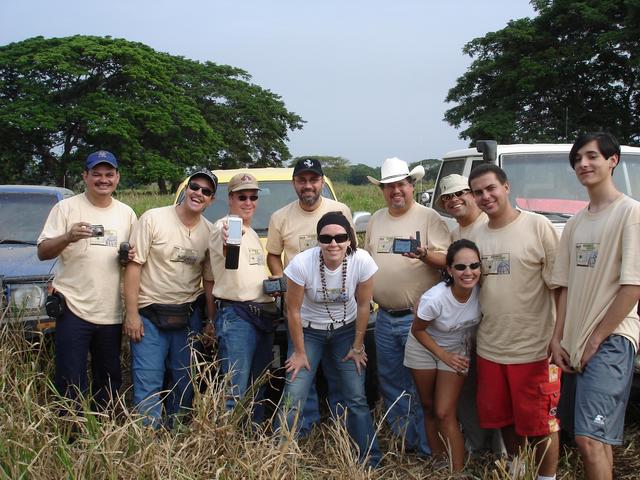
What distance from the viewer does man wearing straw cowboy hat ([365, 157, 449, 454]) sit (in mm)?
3871

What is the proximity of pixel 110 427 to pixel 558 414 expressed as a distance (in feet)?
8.67

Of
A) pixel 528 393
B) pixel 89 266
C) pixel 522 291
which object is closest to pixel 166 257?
pixel 89 266

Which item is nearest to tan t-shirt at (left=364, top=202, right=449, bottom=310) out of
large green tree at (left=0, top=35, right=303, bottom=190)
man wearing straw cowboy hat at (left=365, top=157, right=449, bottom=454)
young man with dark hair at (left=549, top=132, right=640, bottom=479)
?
man wearing straw cowboy hat at (left=365, top=157, right=449, bottom=454)

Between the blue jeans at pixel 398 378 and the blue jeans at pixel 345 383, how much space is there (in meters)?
0.24

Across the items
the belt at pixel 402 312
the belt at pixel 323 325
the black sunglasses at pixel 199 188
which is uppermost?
the black sunglasses at pixel 199 188

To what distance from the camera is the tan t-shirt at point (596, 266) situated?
9.32 feet

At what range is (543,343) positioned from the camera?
11.0ft

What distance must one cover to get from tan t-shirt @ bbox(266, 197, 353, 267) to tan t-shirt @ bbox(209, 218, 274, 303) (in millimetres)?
260

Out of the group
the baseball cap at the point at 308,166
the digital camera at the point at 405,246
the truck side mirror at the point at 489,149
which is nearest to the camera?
the digital camera at the point at 405,246

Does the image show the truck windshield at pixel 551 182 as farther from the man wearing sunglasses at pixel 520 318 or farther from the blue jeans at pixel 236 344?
the blue jeans at pixel 236 344

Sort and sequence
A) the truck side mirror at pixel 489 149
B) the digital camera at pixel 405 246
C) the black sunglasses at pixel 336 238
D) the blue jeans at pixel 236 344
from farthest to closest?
1. the truck side mirror at pixel 489 149
2. the blue jeans at pixel 236 344
3. the digital camera at pixel 405 246
4. the black sunglasses at pixel 336 238

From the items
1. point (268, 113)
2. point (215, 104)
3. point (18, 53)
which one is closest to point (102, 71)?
point (18, 53)

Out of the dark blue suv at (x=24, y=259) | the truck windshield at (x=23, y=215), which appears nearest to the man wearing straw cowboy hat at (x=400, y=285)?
the dark blue suv at (x=24, y=259)

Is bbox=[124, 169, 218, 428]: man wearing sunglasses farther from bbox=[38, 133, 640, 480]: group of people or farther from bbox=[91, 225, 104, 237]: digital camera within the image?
bbox=[91, 225, 104, 237]: digital camera
